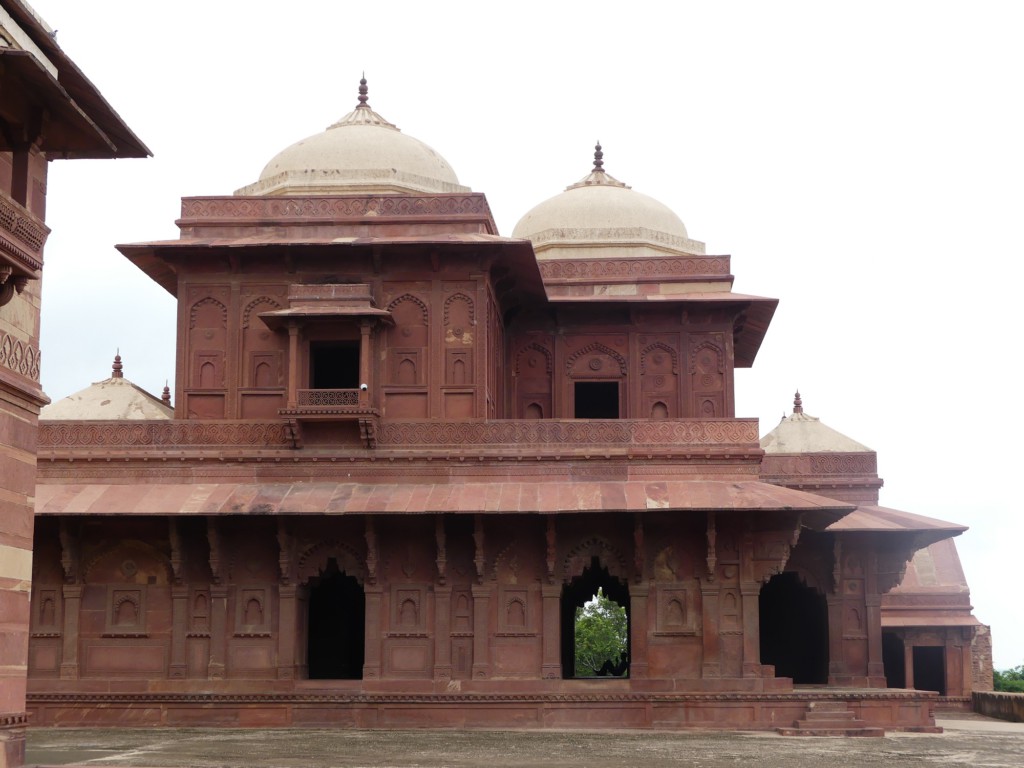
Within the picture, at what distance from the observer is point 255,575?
24594mm

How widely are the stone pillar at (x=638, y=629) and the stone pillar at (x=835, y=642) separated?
199 inches

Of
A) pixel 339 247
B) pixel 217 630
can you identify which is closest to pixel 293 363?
pixel 339 247

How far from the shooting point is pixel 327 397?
82.0 feet

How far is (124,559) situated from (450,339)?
6421 mm

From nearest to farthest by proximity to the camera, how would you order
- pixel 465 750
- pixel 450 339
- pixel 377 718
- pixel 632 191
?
pixel 465 750
pixel 377 718
pixel 450 339
pixel 632 191

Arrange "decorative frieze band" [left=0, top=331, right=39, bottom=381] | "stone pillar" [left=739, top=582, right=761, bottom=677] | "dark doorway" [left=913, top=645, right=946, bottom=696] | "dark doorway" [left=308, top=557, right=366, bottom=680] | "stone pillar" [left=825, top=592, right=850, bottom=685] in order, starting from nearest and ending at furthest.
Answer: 1. "decorative frieze band" [left=0, top=331, right=39, bottom=381]
2. "stone pillar" [left=739, top=582, right=761, bottom=677]
3. "stone pillar" [left=825, top=592, right=850, bottom=685]
4. "dark doorway" [left=308, top=557, right=366, bottom=680]
5. "dark doorway" [left=913, top=645, right=946, bottom=696]

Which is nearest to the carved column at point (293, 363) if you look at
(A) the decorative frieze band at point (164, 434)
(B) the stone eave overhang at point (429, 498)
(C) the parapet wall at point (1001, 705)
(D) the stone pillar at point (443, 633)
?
(A) the decorative frieze band at point (164, 434)

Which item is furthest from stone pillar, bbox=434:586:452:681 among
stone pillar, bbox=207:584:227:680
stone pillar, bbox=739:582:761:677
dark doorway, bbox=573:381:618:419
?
dark doorway, bbox=573:381:618:419

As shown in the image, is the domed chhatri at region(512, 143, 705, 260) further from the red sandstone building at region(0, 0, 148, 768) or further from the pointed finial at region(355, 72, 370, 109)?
the red sandstone building at region(0, 0, 148, 768)

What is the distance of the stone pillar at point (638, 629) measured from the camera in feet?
78.7

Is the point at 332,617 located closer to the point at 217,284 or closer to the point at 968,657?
the point at 217,284

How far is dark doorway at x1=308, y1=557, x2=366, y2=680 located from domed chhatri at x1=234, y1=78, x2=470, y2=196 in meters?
7.48

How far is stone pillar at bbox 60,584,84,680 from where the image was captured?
78.9 feet

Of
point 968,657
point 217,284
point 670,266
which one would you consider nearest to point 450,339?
point 217,284
